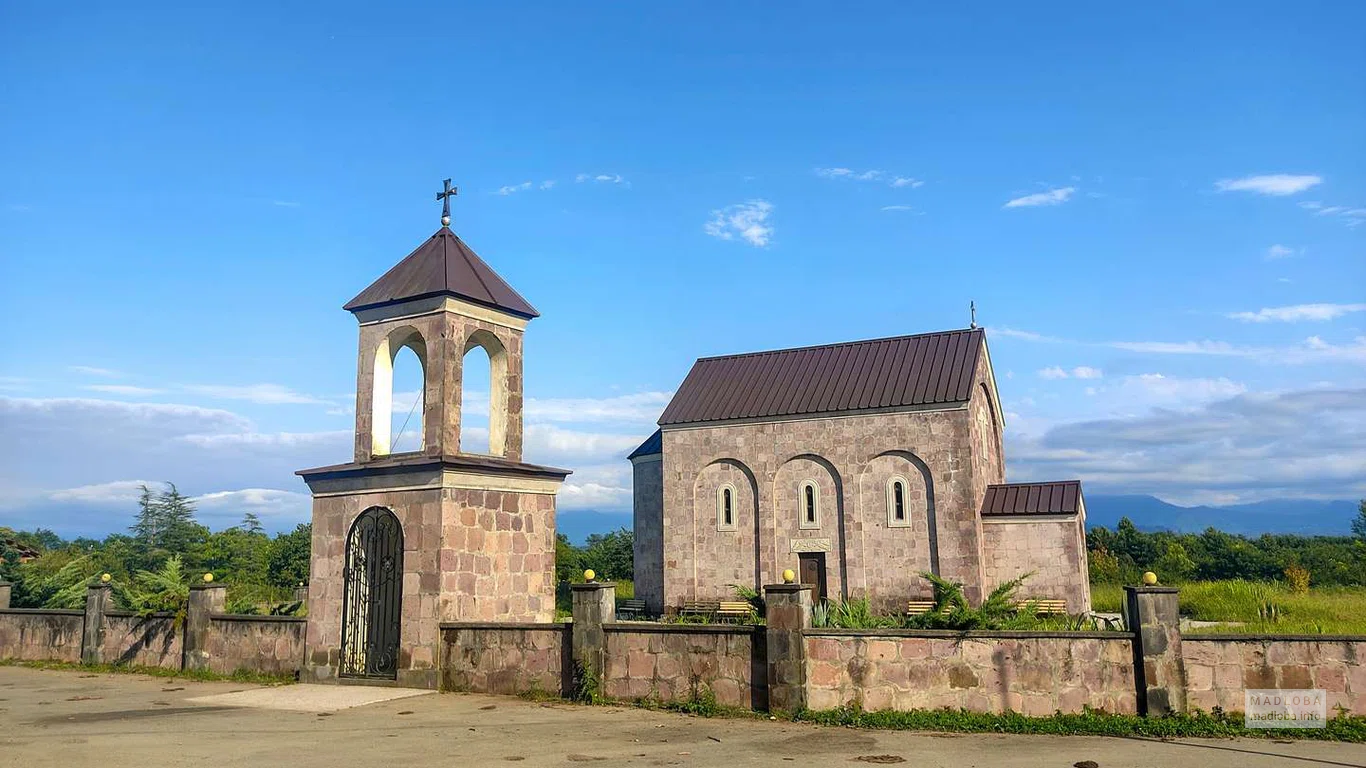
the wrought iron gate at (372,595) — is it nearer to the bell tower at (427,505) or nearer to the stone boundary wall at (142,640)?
the bell tower at (427,505)

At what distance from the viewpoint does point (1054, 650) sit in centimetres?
1126

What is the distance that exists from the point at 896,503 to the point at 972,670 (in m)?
17.7

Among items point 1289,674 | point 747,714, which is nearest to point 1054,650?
point 1289,674

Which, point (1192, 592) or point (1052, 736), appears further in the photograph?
point (1192, 592)

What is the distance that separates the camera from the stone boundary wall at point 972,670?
11.1m

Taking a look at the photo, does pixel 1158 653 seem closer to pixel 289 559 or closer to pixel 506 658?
pixel 506 658

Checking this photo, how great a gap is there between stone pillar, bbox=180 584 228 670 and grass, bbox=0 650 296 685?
189 millimetres

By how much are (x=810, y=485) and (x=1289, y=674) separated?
19659mm

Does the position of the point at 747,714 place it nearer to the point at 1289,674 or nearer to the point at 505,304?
the point at 1289,674

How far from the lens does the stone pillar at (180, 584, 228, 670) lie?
16.5 meters

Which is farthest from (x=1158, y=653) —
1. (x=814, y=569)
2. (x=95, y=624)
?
(x=814, y=569)

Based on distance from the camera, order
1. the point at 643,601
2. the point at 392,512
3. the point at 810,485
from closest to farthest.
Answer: the point at 392,512
the point at 810,485
the point at 643,601

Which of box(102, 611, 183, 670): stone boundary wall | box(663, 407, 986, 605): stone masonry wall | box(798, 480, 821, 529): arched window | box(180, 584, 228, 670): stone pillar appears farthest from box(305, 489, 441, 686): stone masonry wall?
box(798, 480, 821, 529): arched window

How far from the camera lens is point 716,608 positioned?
98.4ft
